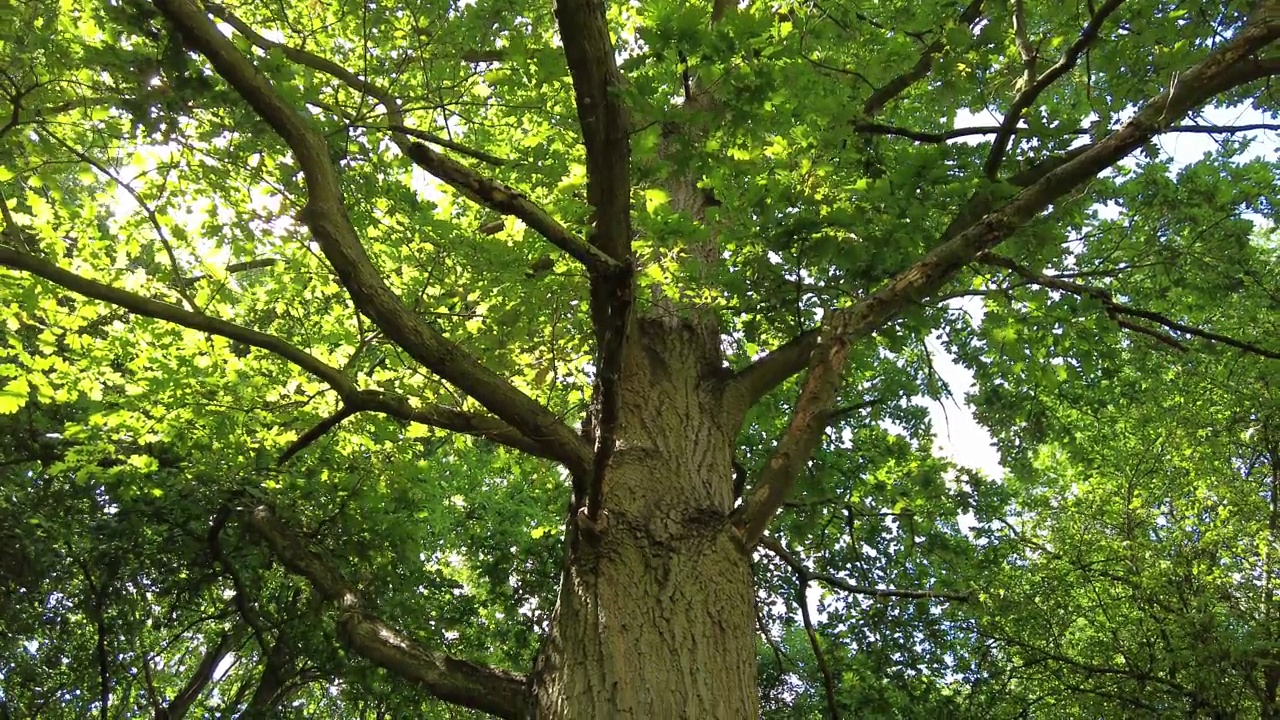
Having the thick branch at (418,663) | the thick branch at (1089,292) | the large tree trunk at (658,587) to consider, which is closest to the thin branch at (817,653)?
the large tree trunk at (658,587)

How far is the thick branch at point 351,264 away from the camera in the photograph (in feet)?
9.14

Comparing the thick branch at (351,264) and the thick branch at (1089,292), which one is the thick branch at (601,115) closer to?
the thick branch at (351,264)

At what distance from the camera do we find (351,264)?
286 cm

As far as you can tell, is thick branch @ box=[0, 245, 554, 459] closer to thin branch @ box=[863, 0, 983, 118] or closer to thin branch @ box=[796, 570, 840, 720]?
thin branch @ box=[796, 570, 840, 720]

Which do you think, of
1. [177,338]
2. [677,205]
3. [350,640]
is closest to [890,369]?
[677,205]

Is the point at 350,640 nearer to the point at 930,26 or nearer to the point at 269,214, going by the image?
the point at 269,214

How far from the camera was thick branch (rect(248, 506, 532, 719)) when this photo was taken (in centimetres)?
278

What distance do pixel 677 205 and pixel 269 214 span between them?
2.29 meters

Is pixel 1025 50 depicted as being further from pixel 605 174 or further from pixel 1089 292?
pixel 605 174

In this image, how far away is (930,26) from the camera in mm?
4441

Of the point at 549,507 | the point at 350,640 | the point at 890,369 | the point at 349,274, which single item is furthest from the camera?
the point at 549,507

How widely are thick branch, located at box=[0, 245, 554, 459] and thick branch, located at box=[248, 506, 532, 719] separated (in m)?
0.85

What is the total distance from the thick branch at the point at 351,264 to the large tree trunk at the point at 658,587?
1.10ft

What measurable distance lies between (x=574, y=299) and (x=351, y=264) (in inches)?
43.0
